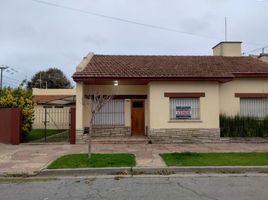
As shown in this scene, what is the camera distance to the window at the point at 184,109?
65.5 ft

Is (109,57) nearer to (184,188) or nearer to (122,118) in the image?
(122,118)

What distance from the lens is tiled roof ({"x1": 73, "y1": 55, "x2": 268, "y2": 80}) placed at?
65.3 feet

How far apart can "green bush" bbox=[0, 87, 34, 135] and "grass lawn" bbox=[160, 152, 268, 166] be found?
9.38 metres

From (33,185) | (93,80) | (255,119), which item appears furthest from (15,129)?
(255,119)

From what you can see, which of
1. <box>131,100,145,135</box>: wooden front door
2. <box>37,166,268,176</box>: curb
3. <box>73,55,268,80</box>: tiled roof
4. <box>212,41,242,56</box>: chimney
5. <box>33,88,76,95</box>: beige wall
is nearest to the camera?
<box>37,166,268,176</box>: curb

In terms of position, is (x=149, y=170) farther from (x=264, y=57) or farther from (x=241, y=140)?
(x=264, y=57)

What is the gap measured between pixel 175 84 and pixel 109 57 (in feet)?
21.0

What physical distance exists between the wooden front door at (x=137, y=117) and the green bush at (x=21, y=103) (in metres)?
6.02

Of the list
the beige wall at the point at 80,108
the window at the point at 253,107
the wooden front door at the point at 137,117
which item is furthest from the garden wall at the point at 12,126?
the window at the point at 253,107

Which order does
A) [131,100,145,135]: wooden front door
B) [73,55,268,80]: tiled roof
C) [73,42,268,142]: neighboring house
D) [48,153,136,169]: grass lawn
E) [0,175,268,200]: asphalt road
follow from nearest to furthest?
1. [0,175,268,200]: asphalt road
2. [48,153,136,169]: grass lawn
3. [73,42,268,142]: neighboring house
4. [73,55,268,80]: tiled roof
5. [131,100,145,135]: wooden front door

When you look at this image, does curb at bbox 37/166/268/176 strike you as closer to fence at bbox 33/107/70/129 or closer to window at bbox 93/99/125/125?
window at bbox 93/99/125/125

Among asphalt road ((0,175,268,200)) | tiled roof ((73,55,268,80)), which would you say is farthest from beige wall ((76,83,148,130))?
asphalt road ((0,175,268,200))

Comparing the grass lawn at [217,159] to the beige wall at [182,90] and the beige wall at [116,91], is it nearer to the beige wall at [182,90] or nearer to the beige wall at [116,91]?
the beige wall at [182,90]

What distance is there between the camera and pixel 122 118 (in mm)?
21562
